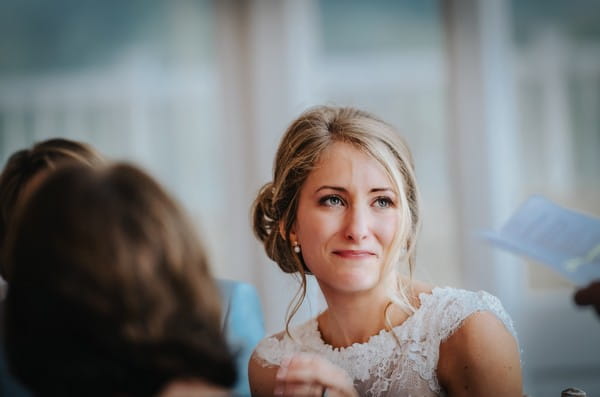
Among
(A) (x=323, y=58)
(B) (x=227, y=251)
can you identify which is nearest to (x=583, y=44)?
(A) (x=323, y=58)

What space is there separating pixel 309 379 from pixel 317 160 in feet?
1.51

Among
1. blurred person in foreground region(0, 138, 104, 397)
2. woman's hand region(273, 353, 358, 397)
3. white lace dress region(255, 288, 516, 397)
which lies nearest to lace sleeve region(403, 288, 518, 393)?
white lace dress region(255, 288, 516, 397)

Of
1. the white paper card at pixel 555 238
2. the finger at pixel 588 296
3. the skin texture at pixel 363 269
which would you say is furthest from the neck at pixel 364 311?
the finger at pixel 588 296

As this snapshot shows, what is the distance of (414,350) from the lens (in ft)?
4.30

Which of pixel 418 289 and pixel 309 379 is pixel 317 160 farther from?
pixel 309 379

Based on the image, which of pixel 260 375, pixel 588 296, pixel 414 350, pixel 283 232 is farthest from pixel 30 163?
pixel 588 296

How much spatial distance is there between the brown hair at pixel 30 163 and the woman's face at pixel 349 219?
1.48ft

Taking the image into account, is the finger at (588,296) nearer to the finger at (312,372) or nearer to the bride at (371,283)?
the bride at (371,283)

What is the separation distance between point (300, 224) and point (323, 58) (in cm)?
207

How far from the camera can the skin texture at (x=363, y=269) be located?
1229 mm

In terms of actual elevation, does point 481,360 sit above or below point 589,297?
below

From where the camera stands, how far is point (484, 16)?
3.13 m

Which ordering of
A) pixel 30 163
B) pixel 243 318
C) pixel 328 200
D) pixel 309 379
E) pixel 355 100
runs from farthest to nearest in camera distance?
pixel 355 100 < pixel 243 318 < pixel 30 163 < pixel 328 200 < pixel 309 379

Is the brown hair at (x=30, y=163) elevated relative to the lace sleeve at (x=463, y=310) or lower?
elevated
